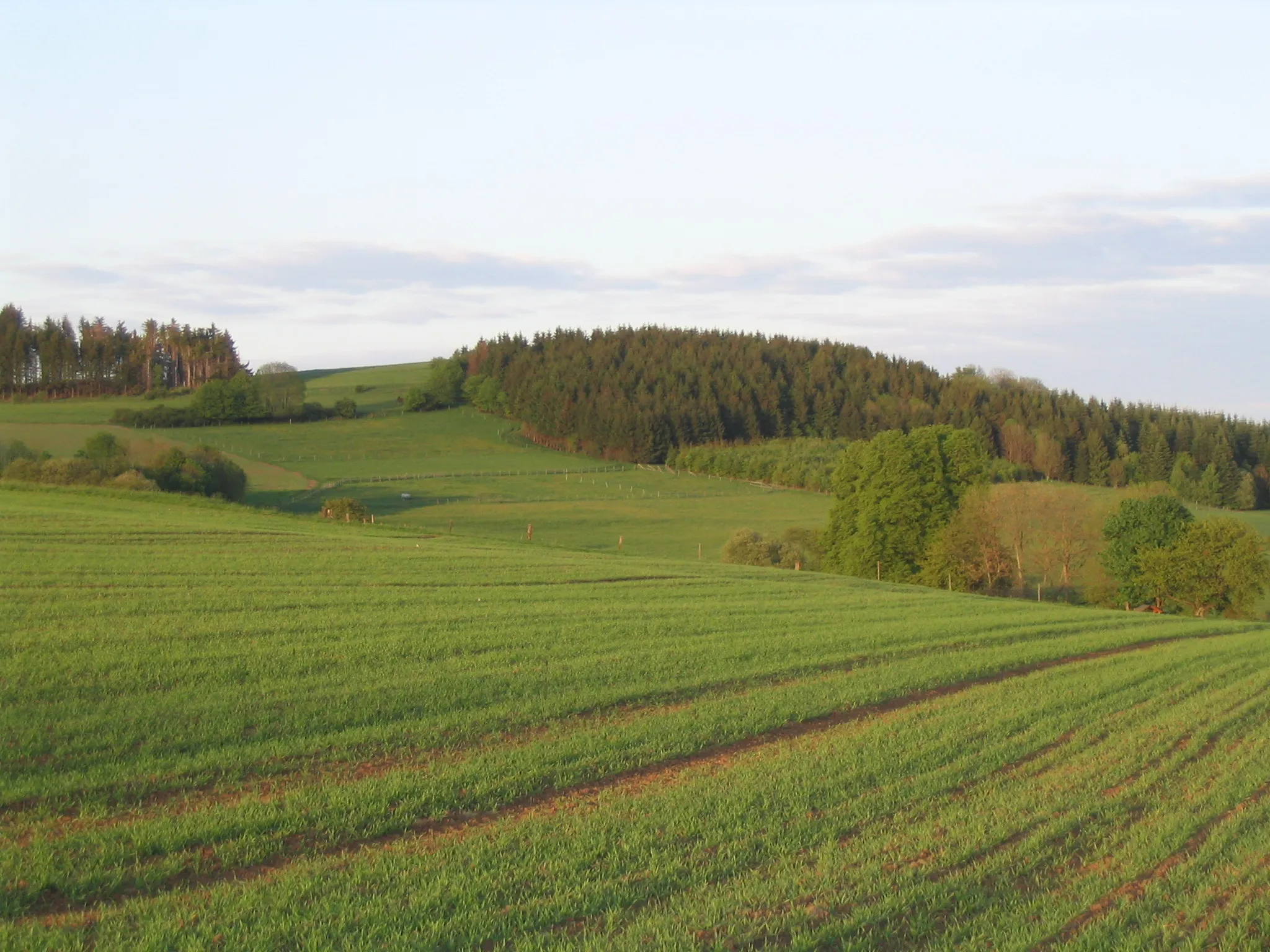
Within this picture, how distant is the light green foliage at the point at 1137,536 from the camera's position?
57125mm

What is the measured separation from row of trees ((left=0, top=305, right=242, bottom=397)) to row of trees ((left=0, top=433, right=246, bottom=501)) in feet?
210

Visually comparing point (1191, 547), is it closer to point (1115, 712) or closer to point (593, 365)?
point (1115, 712)

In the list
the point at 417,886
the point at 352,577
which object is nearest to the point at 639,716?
the point at 417,886

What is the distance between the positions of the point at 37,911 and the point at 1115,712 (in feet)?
43.2

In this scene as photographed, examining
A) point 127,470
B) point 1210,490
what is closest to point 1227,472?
point 1210,490

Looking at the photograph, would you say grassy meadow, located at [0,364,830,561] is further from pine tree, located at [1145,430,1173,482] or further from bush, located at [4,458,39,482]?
pine tree, located at [1145,430,1173,482]

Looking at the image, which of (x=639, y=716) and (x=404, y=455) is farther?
(x=404, y=455)

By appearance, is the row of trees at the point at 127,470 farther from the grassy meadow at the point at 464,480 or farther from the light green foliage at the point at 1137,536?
the light green foliage at the point at 1137,536

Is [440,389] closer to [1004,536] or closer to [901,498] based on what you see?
[901,498]

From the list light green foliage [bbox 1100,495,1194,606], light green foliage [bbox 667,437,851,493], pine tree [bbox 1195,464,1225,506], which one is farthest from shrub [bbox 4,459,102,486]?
pine tree [bbox 1195,464,1225,506]

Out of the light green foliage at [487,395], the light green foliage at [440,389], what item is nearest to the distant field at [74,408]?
the light green foliage at [440,389]

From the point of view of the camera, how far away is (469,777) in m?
10.0

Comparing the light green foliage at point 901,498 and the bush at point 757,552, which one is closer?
the bush at point 757,552

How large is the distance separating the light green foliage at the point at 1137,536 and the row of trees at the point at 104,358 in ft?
349
